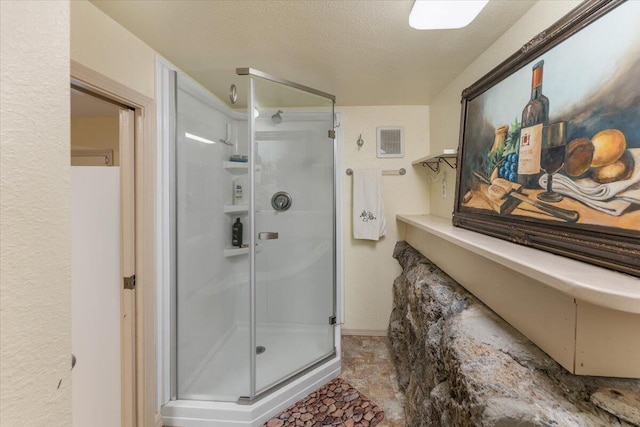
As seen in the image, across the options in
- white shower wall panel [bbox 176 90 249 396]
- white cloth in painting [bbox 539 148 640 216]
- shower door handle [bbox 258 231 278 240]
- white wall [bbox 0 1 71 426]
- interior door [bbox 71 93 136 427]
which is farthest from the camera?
shower door handle [bbox 258 231 278 240]

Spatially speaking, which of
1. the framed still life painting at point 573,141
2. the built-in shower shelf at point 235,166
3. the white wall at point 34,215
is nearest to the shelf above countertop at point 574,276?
the framed still life painting at point 573,141

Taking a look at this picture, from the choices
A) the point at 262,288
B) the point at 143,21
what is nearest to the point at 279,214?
the point at 262,288

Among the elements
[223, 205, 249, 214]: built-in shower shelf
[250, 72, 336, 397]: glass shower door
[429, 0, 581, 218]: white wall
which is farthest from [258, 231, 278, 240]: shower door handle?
[429, 0, 581, 218]: white wall

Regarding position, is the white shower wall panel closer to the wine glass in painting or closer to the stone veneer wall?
the stone veneer wall

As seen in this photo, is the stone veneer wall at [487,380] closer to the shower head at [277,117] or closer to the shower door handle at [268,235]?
the shower door handle at [268,235]

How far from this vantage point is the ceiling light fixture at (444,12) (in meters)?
1.02

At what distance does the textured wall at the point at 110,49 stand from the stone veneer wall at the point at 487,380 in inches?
74.1

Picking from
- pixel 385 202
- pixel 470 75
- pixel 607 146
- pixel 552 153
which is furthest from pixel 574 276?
pixel 385 202

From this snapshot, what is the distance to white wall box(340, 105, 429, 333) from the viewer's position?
7.88 feet

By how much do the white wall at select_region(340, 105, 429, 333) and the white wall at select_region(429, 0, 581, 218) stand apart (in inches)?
5.7

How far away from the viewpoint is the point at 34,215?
458mm

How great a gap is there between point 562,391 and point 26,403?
118 centimetres

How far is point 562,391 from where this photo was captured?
68cm

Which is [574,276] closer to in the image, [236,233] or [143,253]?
[143,253]
